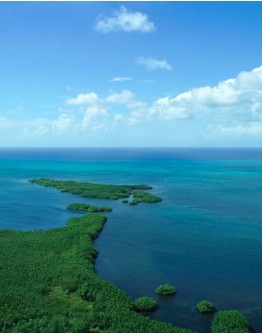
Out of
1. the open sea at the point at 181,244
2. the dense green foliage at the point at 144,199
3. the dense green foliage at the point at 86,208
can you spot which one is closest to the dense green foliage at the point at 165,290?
the open sea at the point at 181,244

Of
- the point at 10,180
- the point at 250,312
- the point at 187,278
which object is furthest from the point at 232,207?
the point at 10,180

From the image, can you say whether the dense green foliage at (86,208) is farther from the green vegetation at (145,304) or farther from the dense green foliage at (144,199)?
the green vegetation at (145,304)

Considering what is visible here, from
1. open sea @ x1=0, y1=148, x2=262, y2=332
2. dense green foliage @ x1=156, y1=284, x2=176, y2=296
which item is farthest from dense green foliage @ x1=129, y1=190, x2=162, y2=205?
dense green foliage @ x1=156, y1=284, x2=176, y2=296

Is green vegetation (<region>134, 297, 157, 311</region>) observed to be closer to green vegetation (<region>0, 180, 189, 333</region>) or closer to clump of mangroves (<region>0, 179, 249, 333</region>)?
clump of mangroves (<region>0, 179, 249, 333</region>)

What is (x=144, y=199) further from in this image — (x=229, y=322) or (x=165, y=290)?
(x=229, y=322)

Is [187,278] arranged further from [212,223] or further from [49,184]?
[49,184]

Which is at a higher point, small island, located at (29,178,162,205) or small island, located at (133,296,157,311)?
small island, located at (29,178,162,205)
